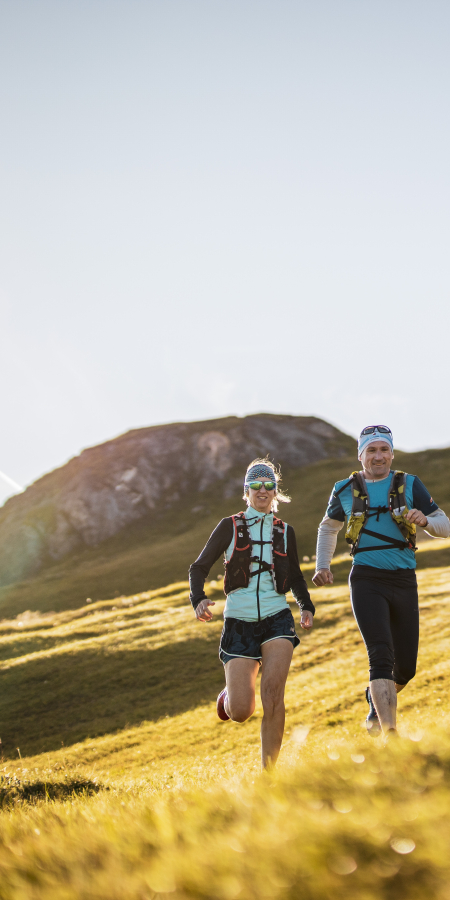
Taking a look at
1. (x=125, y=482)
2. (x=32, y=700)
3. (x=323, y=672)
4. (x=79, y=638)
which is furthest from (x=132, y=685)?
(x=125, y=482)

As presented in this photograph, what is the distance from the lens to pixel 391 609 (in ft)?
23.1

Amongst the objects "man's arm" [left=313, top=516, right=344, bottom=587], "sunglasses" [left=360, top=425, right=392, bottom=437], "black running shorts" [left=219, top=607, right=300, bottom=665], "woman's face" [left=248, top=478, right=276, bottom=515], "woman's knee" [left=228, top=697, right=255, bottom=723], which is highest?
"sunglasses" [left=360, top=425, right=392, bottom=437]

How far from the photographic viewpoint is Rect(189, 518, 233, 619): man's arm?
24.0 ft

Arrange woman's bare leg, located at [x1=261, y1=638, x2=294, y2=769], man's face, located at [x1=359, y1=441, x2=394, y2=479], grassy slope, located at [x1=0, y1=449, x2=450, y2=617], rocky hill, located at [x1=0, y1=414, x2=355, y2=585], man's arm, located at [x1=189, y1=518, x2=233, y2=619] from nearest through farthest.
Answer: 1. woman's bare leg, located at [x1=261, y1=638, x2=294, y2=769]
2. man's arm, located at [x1=189, y1=518, x2=233, y2=619]
3. man's face, located at [x1=359, y1=441, x2=394, y2=479]
4. grassy slope, located at [x1=0, y1=449, x2=450, y2=617]
5. rocky hill, located at [x1=0, y1=414, x2=355, y2=585]

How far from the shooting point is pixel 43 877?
2.24 m

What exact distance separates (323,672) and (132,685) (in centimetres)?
795

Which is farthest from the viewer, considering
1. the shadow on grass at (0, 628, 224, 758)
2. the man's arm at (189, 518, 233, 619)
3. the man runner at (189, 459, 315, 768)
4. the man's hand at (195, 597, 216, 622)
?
the shadow on grass at (0, 628, 224, 758)

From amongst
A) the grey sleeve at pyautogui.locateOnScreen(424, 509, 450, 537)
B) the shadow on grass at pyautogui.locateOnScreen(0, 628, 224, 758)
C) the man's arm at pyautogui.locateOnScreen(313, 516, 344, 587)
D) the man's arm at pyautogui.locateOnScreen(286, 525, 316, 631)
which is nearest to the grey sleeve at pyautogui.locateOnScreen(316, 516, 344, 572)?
the man's arm at pyautogui.locateOnScreen(313, 516, 344, 587)

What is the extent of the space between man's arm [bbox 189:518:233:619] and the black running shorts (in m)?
0.49

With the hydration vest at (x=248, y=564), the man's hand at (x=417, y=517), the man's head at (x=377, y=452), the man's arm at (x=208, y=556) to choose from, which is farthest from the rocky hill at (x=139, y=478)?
the man's hand at (x=417, y=517)

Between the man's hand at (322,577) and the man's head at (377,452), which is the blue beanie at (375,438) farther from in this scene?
the man's hand at (322,577)

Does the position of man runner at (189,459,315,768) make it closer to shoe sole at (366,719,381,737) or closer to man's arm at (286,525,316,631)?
man's arm at (286,525,316,631)

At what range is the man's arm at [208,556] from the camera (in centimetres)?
730

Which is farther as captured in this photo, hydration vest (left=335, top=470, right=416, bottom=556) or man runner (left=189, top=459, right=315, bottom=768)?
hydration vest (left=335, top=470, right=416, bottom=556)
